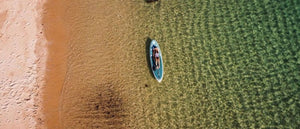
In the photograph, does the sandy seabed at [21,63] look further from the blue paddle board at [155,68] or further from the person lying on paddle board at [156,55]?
the person lying on paddle board at [156,55]

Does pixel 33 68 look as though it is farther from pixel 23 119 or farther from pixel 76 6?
pixel 76 6

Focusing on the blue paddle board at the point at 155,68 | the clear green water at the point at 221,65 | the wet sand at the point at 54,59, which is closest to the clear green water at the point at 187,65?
the clear green water at the point at 221,65

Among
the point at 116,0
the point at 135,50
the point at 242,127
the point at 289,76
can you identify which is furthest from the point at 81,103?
the point at 289,76

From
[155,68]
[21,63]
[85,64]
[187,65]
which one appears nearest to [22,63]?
[21,63]

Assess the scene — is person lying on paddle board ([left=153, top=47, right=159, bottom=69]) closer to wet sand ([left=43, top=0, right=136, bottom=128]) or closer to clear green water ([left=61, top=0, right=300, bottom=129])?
clear green water ([left=61, top=0, right=300, bottom=129])

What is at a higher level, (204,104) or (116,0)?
(116,0)

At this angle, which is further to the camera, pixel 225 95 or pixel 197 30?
pixel 197 30

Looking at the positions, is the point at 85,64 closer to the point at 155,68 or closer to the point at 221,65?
the point at 155,68
